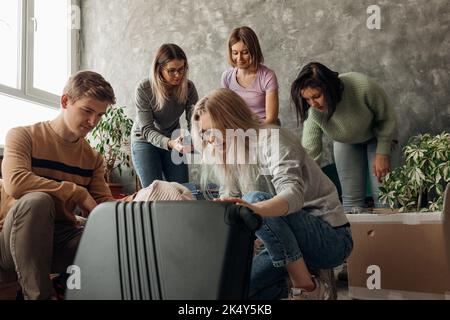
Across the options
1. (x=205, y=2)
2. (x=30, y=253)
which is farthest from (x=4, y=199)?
(x=205, y=2)

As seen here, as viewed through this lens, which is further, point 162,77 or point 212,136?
point 162,77

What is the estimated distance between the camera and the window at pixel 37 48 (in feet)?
11.8

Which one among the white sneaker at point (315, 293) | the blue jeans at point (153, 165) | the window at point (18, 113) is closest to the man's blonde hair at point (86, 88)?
the white sneaker at point (315, 293)

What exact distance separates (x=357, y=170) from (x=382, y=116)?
0.30 meters

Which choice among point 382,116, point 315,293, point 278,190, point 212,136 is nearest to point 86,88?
point 212,136

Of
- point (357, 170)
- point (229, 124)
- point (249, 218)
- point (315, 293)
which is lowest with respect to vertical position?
point (315, 293)

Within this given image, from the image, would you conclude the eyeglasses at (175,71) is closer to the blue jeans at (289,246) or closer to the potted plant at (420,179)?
the potted plant at (420,179)

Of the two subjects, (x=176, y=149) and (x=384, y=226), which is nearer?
(x=384, y=226)

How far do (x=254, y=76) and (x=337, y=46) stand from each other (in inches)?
32.5

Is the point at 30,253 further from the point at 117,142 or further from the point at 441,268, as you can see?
the point at 117,142

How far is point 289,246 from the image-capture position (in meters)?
1.48

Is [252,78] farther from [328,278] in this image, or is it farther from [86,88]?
[328,278]

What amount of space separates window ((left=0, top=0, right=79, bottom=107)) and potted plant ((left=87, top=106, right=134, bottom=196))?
1.44 ft

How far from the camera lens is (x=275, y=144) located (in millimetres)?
1516
